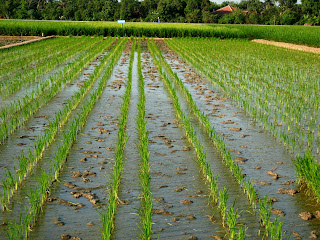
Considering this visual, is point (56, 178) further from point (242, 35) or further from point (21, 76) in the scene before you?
point (242, 35)

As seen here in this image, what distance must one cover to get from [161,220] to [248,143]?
9.13ft

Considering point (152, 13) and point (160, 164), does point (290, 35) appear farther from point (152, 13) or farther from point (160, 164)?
point (152, 13)

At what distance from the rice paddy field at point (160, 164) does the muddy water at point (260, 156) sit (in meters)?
0.01

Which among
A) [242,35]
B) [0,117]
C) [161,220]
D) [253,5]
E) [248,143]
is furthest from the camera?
[253,5]

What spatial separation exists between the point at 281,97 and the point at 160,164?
4481mm

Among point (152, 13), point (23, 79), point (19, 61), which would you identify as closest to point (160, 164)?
point (23, 79)

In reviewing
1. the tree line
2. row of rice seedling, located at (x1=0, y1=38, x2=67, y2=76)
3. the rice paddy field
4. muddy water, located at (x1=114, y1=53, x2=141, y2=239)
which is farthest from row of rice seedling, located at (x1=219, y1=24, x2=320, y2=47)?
the tree line

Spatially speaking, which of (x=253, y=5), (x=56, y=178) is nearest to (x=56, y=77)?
(x=56, y=178)

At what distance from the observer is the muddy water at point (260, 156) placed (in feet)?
14.1

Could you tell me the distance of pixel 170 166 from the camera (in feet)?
17.9

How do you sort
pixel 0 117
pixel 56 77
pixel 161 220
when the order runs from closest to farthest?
pixel 161 220 < pixel 0 117 < pixel 56 77

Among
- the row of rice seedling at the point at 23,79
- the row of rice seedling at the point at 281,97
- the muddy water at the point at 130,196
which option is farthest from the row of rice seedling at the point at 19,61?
the muddy water at the point at 130,196

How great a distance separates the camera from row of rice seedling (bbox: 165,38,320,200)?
6.37 m

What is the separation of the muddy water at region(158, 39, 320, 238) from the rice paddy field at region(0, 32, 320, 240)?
14 millimetres
